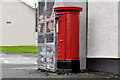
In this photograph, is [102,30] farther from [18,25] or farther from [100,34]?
[18,25]

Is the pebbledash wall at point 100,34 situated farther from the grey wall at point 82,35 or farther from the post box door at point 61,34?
the post box door at point 61,34

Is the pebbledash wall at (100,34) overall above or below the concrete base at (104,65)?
above

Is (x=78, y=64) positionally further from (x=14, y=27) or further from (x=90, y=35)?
(x=14, y=27)

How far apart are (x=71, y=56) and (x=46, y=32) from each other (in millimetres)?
1383

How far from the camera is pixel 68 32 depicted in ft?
27.8

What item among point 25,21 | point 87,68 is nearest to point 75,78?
point 87,68

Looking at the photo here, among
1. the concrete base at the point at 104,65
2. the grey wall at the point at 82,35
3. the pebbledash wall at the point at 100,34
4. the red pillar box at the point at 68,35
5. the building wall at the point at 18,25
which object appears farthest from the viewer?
the building wall at the point at 18,25

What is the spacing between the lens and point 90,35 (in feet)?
29.8

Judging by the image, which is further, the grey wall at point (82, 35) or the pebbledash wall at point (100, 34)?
the grey wall at point (82, 35)

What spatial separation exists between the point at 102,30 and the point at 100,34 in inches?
5.0

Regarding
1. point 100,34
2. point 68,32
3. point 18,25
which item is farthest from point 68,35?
point 18,25

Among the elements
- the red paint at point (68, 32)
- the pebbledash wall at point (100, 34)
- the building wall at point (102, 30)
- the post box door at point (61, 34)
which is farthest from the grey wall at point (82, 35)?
the post box door at point (61, 34)

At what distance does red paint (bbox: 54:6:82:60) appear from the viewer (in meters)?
8.45

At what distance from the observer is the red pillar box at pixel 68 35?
27.7 feet
